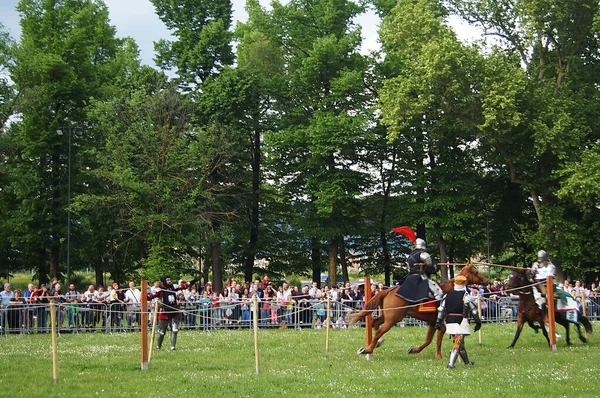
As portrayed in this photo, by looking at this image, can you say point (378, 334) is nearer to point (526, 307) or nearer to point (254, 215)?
point (526, 307)

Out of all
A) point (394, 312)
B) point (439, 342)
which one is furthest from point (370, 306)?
point (439, 342)

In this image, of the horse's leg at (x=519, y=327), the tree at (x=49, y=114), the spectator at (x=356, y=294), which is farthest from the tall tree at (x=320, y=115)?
the horse's leg at (x=519, y=327)

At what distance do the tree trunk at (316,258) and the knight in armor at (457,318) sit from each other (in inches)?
1360

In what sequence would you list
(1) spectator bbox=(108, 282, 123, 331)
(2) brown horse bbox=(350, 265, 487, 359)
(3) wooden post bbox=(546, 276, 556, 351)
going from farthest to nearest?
(1) spectator bbox=(108, 282, 123, 331) → (3) wooden post bbox=(546, 276, 556, 351) → (2) brown horse bbox=(350, 265, 487, 359)

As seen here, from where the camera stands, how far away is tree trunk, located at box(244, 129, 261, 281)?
168 feet

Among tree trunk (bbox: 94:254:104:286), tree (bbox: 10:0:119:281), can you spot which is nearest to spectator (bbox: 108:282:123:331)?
tree (bbox: 10:0:119:281)

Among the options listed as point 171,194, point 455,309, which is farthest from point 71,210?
point 455,309

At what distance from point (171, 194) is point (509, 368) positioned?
2628cm

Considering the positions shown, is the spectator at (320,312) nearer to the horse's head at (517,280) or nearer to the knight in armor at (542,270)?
the knight in armor at (542,270)

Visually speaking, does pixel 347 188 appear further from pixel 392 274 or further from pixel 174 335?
pixel 174 335

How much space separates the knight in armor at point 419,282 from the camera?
60.1 feet

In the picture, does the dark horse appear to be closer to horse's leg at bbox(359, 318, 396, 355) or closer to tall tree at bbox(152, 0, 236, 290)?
horse's leg at bbox(359, 318, 396, 355)

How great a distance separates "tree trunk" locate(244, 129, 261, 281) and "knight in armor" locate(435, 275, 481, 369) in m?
33.9

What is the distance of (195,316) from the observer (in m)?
29.5
